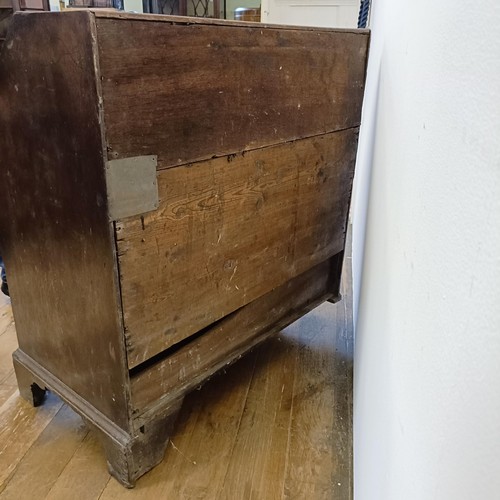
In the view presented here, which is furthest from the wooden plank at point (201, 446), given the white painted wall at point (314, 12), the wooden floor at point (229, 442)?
the white painted wall at point (314, 12)

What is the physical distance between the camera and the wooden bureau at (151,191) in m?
0.77

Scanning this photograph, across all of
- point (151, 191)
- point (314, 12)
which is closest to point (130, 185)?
point (151, 191)

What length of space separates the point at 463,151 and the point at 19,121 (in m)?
0.81

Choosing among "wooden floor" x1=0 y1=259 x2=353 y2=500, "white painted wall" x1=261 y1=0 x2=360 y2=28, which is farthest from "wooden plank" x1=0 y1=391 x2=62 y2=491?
"white painted wall" x1=261 y1=0 x2=360 y2=28

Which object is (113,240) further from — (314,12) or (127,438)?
(314,12)

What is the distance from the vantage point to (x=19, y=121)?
906 mm

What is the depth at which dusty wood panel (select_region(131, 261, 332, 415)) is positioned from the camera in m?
0.99

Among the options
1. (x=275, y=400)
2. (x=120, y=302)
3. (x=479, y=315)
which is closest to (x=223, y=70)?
(x=120, y=302)

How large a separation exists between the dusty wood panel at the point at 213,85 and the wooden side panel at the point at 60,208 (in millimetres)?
46

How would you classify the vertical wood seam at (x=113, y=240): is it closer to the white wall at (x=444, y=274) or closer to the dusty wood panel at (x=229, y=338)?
the dusty wood panel at (x=229, y=338)

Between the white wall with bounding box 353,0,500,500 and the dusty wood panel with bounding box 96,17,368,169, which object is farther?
the dusty wood panel with bounding box 96,17,368,169

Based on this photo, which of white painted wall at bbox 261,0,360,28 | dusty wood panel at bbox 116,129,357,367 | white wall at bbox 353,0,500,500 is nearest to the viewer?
white wall at bbox 353,0,500,500

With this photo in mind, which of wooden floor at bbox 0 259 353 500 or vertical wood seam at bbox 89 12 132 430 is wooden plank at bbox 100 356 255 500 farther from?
vertical wood seam at bbox 89 12 132 430

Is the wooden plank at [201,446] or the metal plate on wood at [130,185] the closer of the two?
the metal plate on wood at [130,185]
